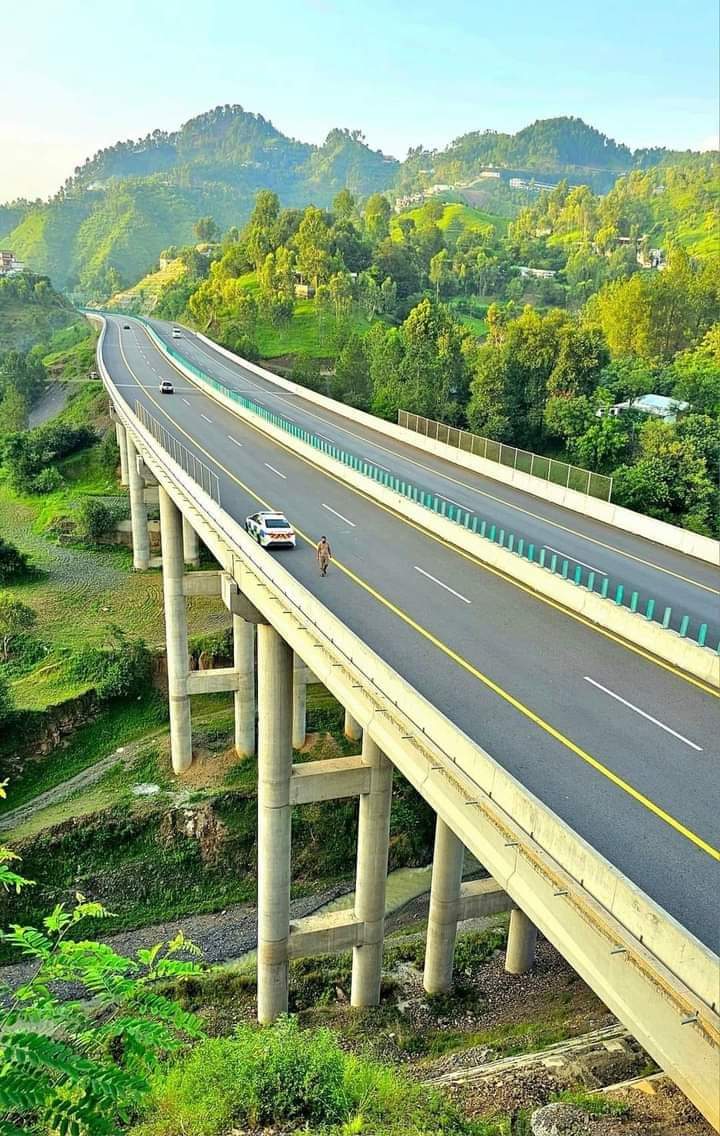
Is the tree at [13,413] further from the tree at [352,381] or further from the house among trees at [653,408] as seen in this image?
the house among trees at [653,408]

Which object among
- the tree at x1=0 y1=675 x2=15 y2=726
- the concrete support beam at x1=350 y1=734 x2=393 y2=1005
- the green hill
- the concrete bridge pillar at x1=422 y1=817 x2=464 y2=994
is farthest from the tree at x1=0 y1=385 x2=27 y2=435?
the concrete bridge pillar at x1=422 y1=817 x2=464 y2=994

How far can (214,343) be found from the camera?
98.9m

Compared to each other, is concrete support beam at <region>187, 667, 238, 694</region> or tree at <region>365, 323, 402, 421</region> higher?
tree at <region>365, 323, 402, 421</region>

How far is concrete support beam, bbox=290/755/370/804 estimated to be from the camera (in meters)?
23.4

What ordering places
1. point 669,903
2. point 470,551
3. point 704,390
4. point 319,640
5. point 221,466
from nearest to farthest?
point 669,903 < point 319,640 < point 470,551 < point 221,466 < point 704,390

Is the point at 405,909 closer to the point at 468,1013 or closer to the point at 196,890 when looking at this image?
the point at 468,1013

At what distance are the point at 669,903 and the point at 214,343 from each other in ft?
317

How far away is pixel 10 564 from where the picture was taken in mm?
49750

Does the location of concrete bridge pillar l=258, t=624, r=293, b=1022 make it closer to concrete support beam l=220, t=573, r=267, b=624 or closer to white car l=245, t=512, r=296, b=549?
concrete support beam l=220, t=573, r=267, b=624

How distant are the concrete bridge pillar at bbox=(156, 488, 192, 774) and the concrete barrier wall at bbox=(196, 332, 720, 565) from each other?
16.9 m

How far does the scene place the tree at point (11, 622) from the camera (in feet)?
137

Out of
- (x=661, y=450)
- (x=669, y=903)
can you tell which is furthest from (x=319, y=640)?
(x=661, y=450)

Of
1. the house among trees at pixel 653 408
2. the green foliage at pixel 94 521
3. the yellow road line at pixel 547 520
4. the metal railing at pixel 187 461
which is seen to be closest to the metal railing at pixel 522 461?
the yellow road line at pixel 547 520

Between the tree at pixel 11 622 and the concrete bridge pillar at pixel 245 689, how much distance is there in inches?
559
